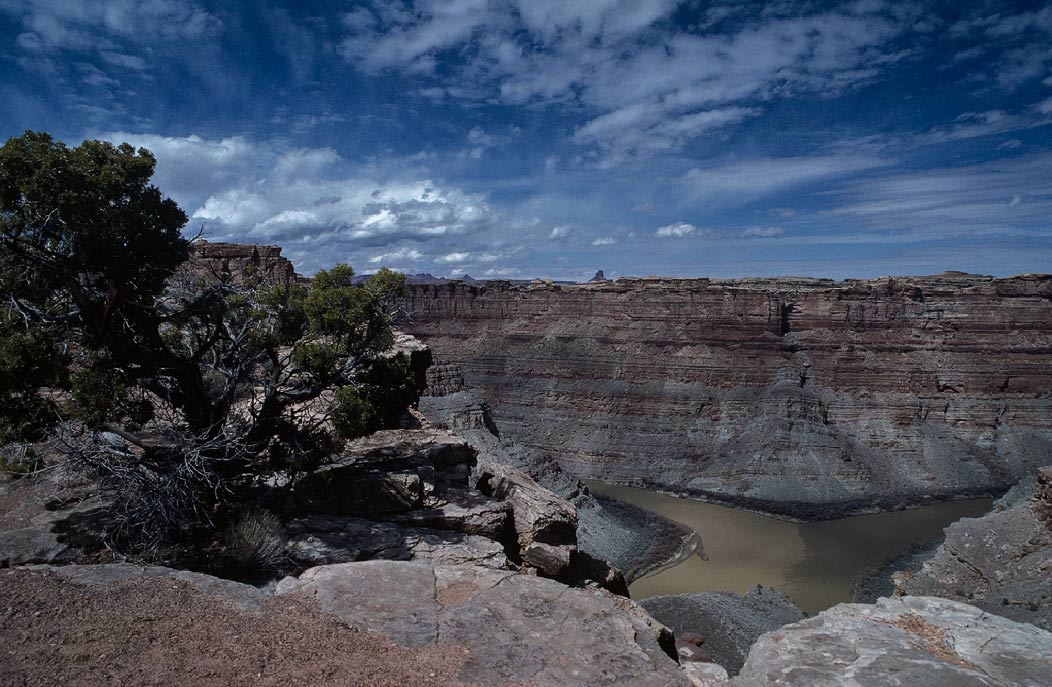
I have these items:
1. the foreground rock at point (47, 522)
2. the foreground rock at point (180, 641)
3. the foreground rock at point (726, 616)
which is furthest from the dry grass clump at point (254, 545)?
the foreground rock at point (726, 616)

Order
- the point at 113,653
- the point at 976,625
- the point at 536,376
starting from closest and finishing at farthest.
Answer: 1. the point at 113,653
2. the point at 976,625
3. the point at 536,376

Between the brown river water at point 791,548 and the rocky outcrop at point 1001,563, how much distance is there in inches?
160

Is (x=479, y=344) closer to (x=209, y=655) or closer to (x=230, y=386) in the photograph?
(x=230, y=386)

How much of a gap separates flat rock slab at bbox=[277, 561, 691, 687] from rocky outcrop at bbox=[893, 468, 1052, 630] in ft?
53.2

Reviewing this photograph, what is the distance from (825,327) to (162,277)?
4440cm

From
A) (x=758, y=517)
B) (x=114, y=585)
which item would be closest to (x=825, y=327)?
(x=758, y=517)

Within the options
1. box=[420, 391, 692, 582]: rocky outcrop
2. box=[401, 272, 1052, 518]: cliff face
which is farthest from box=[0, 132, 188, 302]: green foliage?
box=[401, 272, 1052, 518]: cliff face

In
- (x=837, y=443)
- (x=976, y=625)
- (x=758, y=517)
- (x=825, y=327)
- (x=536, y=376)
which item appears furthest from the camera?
(x=536, y=376)

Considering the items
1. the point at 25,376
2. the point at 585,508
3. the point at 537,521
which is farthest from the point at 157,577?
the point at 585,508

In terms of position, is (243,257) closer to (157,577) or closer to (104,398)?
(104,398)

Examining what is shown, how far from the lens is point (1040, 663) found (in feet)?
22.5

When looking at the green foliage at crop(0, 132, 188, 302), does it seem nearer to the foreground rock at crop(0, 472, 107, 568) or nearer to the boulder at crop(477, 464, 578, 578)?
the foreground rock at crop(0, 472, 107, 568)

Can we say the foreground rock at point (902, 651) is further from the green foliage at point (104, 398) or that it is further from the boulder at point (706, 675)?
the green foliage at point (104, 398)

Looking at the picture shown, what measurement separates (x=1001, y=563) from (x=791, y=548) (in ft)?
33.9
